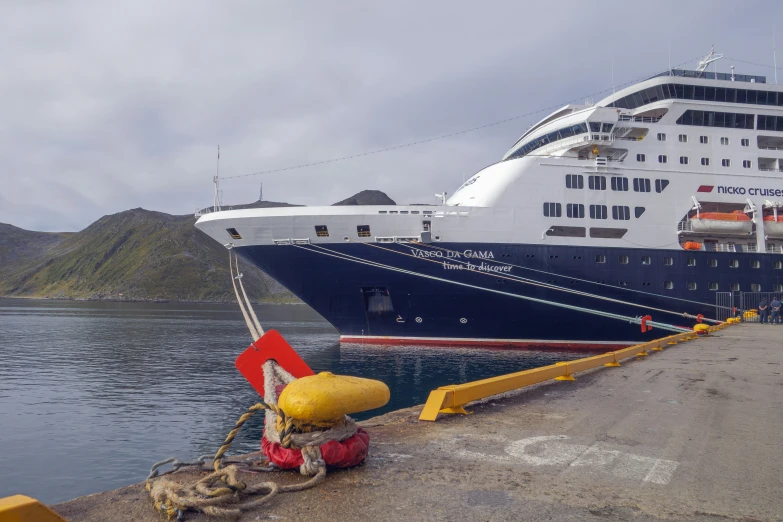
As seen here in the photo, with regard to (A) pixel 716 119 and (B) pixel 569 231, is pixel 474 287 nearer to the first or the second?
(B) pixel 569 231

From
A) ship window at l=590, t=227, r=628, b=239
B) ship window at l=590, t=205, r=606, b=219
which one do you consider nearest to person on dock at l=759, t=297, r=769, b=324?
ship window at l=590, t=227, r=628, b=239

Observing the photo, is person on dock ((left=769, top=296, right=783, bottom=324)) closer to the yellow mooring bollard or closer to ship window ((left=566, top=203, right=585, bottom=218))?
ship window ((left=566, top=203, right=585, bottom=218))

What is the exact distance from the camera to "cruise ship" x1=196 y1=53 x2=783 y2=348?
22.5m

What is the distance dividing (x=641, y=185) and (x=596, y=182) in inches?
88.4

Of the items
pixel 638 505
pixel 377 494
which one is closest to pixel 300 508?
pixel 377 494

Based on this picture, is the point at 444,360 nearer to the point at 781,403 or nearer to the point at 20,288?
the point at 781,403

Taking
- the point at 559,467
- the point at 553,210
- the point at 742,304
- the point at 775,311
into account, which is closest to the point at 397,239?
the point at 553,210

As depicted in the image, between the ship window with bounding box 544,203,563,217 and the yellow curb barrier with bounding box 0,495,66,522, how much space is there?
73.6 ft

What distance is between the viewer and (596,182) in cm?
2391

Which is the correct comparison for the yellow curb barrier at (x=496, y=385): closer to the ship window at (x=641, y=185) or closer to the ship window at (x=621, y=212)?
the ship window at (x=621, y=212)

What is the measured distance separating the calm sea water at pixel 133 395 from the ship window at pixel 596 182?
765 cm

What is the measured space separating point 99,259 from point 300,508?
621 feet

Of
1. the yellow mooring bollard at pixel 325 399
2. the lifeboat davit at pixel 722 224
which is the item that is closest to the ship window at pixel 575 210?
the lifeboat davit at pixel 722 224

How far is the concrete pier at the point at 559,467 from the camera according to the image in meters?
3.59
